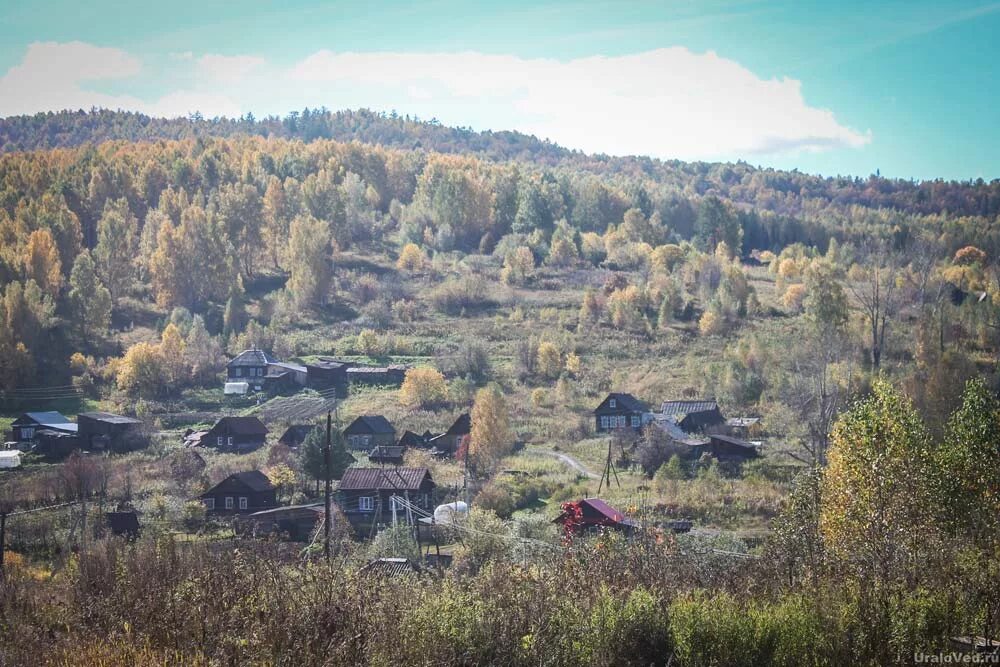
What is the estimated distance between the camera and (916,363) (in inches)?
1649

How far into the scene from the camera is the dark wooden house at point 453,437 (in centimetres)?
3647

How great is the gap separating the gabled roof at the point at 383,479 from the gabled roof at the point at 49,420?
15324mm

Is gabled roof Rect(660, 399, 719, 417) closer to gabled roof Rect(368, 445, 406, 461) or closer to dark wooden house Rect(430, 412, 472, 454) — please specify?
dark wooden house Rect(430, 412, 472, 454)

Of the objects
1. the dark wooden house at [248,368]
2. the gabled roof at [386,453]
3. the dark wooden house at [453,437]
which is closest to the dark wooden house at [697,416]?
the dark wooden house at [453,437]

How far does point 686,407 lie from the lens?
3891cm

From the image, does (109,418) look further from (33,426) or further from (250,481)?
(250,481)

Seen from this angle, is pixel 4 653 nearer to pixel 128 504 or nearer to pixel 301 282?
pixel 128 504

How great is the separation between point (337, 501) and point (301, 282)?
31585 millimetres

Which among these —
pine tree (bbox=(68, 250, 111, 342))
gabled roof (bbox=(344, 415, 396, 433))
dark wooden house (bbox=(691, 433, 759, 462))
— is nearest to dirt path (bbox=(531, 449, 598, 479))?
Result: dark wooden house (bbox=(691, 433, 759, 462))

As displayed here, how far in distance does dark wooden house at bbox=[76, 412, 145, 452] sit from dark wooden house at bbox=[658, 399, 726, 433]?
21303mm

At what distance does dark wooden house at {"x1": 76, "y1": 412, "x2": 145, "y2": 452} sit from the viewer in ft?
121

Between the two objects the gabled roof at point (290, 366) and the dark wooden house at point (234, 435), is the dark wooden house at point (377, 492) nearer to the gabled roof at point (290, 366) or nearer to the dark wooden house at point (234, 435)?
the dark wooden house at point (234, 435)

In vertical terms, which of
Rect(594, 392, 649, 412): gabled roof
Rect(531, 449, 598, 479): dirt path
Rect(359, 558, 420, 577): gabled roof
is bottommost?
Rect(531, 449, 598, 479): dirt path

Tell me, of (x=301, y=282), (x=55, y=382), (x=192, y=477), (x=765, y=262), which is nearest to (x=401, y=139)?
(x=765, y=262)
